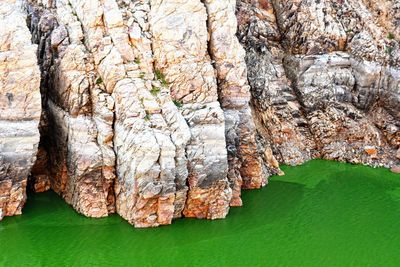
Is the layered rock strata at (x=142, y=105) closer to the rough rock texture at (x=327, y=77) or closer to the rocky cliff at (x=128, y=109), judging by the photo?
the rocky cliff at (x=128, y=109)

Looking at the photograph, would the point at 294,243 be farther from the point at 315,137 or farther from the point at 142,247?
the point at 315,137

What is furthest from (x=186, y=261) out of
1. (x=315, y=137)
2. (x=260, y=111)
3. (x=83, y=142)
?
(x=315, y=137)

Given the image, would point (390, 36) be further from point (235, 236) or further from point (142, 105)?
point (142, 105)

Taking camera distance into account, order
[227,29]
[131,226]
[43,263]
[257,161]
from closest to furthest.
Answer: [43,263]
[131,226]
[227,29]
[257,161]

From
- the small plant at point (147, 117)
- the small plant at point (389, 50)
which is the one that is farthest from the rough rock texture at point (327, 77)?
the small plant at point (147, 117)

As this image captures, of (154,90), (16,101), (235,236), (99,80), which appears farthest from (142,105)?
(235,236)

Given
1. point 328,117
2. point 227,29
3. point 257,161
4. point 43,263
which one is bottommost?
point 43,263
